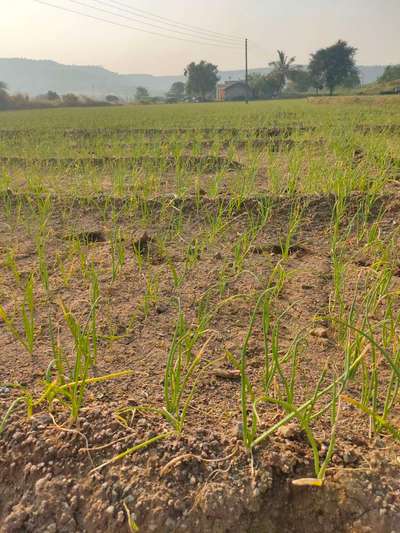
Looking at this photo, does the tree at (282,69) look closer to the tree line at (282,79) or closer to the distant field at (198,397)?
the tree line at (282,79)

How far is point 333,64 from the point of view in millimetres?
43062

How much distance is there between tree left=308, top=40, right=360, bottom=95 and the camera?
42906mm

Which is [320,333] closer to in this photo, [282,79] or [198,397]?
[198,397]

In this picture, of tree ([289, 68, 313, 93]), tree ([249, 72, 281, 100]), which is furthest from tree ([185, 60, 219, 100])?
tree ([289, 68, 313, 93])

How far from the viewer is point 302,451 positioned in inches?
37.8

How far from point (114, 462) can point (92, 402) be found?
228 mm

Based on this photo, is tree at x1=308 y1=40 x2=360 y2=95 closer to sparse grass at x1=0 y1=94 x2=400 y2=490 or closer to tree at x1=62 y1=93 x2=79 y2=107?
tree at x1=62 y1=93 x2=79 y2=107

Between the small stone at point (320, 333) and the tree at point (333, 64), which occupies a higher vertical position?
the tree at point (333, 64)

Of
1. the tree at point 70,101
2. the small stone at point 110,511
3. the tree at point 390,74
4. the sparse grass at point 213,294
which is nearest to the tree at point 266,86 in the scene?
the tree at point 390,74

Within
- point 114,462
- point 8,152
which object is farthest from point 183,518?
point 8,152

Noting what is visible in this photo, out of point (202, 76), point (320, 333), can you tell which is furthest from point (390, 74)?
point (320, 333)

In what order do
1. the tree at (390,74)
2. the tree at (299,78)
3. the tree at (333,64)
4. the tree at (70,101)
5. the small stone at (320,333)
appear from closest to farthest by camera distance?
1. the small stone at (320,333)
2. the tree at (70,101)
3. the tree at (333,64)
4. the tree at (390,74)
5. the tree at (299,78)

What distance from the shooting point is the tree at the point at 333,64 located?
4291 centimetres

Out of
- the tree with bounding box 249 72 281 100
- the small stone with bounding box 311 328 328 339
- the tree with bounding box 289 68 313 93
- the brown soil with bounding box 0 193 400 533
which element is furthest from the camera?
the tree with bounding box 289 68 313 93
